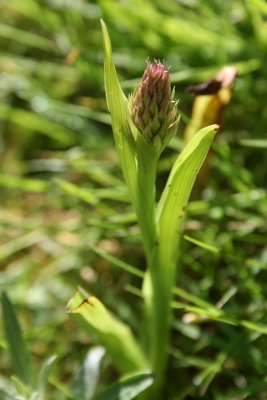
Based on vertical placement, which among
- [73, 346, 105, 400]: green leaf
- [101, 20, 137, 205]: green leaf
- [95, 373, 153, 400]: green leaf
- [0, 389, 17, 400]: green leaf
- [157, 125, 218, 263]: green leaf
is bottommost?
[73, 346, 105, 400]: green leaf

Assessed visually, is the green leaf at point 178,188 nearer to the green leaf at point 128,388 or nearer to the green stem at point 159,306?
the green stem at point 159,306

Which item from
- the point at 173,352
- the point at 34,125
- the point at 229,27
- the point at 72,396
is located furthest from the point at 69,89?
the point at 72,396

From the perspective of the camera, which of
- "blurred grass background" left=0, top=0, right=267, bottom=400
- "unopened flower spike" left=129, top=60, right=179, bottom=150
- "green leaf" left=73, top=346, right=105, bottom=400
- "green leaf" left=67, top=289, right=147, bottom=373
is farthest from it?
"blurred grass background" left=0, top=0, right=267, bottom=400

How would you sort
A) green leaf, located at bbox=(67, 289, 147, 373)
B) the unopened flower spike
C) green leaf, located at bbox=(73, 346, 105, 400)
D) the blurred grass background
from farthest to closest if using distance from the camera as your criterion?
the blurred grass background < green leaf, located at bbox=(73, 346, 105, 400) < green leaf, located at bbox=(67, 289, 147, 373) < the unopened flower spike

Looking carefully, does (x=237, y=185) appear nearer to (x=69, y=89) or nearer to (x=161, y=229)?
(x=161, y=229)

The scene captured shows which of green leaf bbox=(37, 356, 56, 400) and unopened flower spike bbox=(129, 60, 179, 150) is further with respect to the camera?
green leaf bbox=(37, 356, 56, 400)

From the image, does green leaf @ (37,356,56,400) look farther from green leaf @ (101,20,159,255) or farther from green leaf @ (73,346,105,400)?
green leaf @ (101,20,159,255)

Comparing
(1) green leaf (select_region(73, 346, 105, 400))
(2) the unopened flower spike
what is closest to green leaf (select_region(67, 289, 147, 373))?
(1) green leaf (select_region(73, 346, 105, 400))

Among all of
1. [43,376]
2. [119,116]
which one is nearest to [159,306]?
[43,376]

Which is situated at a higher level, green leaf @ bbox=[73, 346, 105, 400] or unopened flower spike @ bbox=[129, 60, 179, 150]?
unopened flower spike @ bbox=[129, 60, 179, 150]
